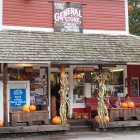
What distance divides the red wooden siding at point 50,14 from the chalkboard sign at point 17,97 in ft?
10.5

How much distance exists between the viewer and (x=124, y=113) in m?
17.6

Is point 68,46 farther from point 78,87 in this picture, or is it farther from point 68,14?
point 78,87

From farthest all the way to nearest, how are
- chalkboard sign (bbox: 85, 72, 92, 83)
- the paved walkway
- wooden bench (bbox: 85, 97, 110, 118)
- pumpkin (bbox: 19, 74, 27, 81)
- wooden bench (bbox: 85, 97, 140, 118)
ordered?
chalkboard sign (bbox: 85, 72, 92, 83)
wooden bench (bbox: 85, 97, 110, 118)
wooden bench (bbox: 85, 97, 140, 118)
pumpkin (bbox: 19, 74, 27, 81)
the paved walkway

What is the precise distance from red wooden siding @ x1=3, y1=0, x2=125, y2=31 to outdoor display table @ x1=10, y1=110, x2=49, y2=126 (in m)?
4.77

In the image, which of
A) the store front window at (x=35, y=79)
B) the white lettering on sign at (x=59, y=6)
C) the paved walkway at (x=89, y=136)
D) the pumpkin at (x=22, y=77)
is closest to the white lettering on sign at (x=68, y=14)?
the white lettering on sign at (x=59, y=6)

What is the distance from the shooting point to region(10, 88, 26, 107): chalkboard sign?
58.5 feet

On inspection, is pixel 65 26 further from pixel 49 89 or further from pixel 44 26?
pixel 49 89

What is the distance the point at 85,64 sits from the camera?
54.6 ft

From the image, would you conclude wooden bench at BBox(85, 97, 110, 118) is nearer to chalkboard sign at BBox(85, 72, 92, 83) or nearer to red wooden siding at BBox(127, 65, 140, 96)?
chalkboard sign at BBox(85, 72, 92, 83)

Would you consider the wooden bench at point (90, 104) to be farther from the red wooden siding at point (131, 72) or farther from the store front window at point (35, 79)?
the red wooden siding at point (131, 72)

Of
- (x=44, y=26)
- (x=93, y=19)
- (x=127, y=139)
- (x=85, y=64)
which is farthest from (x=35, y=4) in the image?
(x=127, y=139)

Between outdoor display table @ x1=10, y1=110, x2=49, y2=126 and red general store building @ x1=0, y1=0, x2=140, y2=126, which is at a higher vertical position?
red general store building @ x1=0, y1=0, x2=140, y2=126

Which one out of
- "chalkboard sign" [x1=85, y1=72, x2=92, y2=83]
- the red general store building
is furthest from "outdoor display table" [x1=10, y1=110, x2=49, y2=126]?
"chalkboard sign" [x1=85, y1=72, x2=92, y2=83]

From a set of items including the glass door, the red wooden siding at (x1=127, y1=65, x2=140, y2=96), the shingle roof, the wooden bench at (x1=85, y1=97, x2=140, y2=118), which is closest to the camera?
the shingle roof
